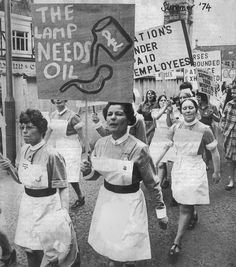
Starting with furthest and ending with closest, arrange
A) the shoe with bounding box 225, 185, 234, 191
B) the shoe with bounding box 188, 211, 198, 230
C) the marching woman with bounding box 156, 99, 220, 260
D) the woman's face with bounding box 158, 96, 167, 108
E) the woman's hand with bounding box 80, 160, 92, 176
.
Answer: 1. the woman's face with bounding box 158, 96, 167, 108
2. the shoe with bounding box 225, 185, 234, 191
3. the shoe with bounding box 188, 211, 198, 230
4. the marching woman with bounding box 156, 99, 220, 260
5. the woman's hand with bounding box 80, 160, 92, 176

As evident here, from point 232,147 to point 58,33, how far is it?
11.8ft

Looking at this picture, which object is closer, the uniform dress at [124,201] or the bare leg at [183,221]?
the uniform dress at [124,201]

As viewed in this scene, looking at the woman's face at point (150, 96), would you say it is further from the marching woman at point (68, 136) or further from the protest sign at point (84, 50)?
the protest sign at point (84, 50)

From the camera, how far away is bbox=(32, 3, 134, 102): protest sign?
3.19 m

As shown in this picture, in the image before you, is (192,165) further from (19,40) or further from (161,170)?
(19,40)

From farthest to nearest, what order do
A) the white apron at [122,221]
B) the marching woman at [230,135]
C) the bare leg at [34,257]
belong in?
1. the marching woman at [230,135]
2. the bare leg at [34,257]
3. the white apron at [122,221]

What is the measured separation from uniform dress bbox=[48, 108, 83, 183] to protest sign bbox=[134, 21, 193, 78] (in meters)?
1.20

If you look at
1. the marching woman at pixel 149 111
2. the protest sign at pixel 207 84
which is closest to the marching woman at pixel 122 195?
the marching woman at pixel 149 111

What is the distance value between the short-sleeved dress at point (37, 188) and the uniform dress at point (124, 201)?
0.33 metres

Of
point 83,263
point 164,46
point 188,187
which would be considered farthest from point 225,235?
point 164,46

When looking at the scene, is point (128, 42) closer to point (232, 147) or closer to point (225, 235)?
point (225, 235)

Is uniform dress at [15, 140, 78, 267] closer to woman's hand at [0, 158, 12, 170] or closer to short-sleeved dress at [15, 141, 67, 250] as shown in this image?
short-sleeved dress at [15, 141, 67, 250]

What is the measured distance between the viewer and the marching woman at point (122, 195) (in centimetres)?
281

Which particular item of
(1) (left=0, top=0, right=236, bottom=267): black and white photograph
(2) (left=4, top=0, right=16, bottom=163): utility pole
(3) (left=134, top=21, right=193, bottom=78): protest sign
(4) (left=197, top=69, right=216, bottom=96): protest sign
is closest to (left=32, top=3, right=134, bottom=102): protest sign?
(1) (left=0, top=0, right=236, bottom=267): black and white photograph
